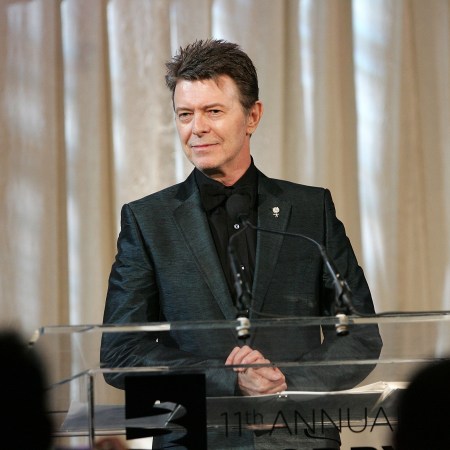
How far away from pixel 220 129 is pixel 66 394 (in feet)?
3.30

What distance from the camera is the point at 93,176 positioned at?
426 cm

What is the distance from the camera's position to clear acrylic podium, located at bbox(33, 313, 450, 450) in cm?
188

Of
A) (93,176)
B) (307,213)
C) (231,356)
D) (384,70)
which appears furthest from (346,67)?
(231,356)

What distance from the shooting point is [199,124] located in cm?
263

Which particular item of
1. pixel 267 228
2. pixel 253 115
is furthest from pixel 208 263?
pixel 253 115

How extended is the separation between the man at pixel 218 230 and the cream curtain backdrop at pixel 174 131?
5.03 feet

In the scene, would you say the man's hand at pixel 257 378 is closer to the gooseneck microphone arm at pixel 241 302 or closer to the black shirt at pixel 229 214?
the gooseneck microphone arm at pixel 241 302

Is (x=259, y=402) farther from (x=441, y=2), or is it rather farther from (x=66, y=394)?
(x=441, y=2)

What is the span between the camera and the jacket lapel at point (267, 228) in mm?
2557

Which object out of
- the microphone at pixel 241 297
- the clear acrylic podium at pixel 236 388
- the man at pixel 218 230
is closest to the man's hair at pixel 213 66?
the man at pixel 218 230

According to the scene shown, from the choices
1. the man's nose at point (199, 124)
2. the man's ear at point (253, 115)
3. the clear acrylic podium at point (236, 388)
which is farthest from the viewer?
the man's ear at point (253, 115)

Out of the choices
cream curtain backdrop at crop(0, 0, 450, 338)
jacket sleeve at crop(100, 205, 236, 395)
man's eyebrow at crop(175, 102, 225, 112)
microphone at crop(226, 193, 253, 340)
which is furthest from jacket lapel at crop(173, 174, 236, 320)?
cream curtain backdrop at crop(0, 0, 450, 338)

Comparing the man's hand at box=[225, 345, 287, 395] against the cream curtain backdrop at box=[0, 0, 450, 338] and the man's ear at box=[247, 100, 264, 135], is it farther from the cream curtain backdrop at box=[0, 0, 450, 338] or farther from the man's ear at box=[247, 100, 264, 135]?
the cream curtain backdrop at box=[0, 0, 450, 338]

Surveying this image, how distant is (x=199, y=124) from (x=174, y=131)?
1706 millimetres
